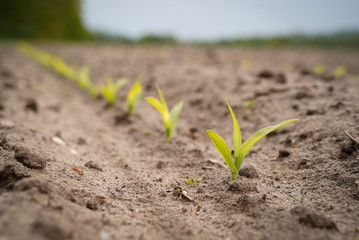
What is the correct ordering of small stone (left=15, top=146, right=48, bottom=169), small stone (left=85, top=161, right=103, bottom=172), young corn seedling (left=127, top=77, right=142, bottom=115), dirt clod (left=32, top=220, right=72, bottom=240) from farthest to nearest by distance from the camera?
young corn seedling (left=127, top=77, right=142, bottom=115) < small stone (left=85, top=161, right=103, bottom=172) < small stone (left=15, top=146, right=48, bottom=169) < dirt clod (left=32, top=220, right=72, bottom=240)

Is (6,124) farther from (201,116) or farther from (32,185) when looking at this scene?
(201,116)

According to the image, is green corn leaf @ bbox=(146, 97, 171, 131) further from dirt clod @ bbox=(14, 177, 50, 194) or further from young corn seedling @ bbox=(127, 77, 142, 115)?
dirt clod @ bbox=(14, 177, 50, 194)

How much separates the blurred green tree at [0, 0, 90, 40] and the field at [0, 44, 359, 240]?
21.2m

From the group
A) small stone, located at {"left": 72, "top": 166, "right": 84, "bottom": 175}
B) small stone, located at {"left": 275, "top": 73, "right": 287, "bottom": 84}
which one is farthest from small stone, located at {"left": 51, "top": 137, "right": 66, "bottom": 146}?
small stone, located at {"left": 275, "top": 73, "right": 287, "bottom": 84}

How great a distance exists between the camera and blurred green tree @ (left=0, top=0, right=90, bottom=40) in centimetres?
1903

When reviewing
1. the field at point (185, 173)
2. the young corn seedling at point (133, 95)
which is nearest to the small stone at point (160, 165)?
the field at point (185, 173)

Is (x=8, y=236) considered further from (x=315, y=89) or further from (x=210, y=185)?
(x=315, y=89)

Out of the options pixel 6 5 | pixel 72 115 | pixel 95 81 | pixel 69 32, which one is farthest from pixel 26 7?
pixel 72 115

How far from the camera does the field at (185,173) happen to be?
910 mm

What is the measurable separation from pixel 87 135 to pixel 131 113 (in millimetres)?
562

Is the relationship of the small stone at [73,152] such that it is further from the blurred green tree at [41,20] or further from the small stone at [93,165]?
the blurred green tree at [41,20]

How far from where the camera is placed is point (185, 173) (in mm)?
1462

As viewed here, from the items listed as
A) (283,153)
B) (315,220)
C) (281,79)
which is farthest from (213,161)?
(281,79)

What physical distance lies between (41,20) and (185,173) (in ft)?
79.1
